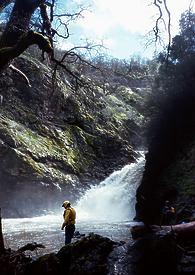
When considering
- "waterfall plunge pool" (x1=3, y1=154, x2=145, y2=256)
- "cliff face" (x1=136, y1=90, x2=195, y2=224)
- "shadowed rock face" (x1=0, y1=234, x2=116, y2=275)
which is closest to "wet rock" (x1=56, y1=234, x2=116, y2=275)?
"shadowed rock face" (x1=0, y1=234, x2=116, y2=275)

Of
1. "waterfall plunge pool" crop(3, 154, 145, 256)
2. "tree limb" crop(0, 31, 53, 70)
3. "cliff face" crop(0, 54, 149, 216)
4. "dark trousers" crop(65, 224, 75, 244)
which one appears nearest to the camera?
"tree limb" crop(0, 31, 53, 70)

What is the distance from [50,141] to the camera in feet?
103

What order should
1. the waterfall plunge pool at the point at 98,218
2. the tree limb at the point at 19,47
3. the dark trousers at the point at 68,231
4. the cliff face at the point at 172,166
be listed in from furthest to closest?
the cliff face at the point at 172,166 → the waterfall plunge pool at the point at 98,218 → the dark trousers at the point at 68,231 → the tree limb at the point at 19,47

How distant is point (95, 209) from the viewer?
28.4 meters

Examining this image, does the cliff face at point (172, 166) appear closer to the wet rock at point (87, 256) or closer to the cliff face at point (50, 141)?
the cliff face at point (50, 141)

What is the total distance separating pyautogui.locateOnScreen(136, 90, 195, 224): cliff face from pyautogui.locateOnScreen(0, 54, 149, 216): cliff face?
5.02m

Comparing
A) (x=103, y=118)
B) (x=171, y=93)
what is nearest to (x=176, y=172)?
(x=171, y=93)

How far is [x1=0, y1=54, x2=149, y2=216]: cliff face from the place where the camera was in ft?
86.2

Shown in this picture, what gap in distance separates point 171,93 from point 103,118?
15.0 meters

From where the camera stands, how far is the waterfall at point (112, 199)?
26.7 metres

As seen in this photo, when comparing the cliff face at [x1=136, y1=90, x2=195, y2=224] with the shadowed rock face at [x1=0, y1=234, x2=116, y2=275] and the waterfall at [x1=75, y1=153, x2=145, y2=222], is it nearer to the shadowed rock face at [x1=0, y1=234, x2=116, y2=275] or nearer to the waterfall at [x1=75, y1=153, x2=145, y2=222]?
the waterfall at [x1=75, y1=153, x2=145, y2=222]

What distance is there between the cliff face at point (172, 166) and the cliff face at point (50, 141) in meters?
5.02

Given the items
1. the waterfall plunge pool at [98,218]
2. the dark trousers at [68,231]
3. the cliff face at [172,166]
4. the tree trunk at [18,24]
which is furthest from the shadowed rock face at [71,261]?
the cliff face at [172,166]

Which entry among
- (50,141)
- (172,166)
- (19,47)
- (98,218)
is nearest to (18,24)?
(19,47)
